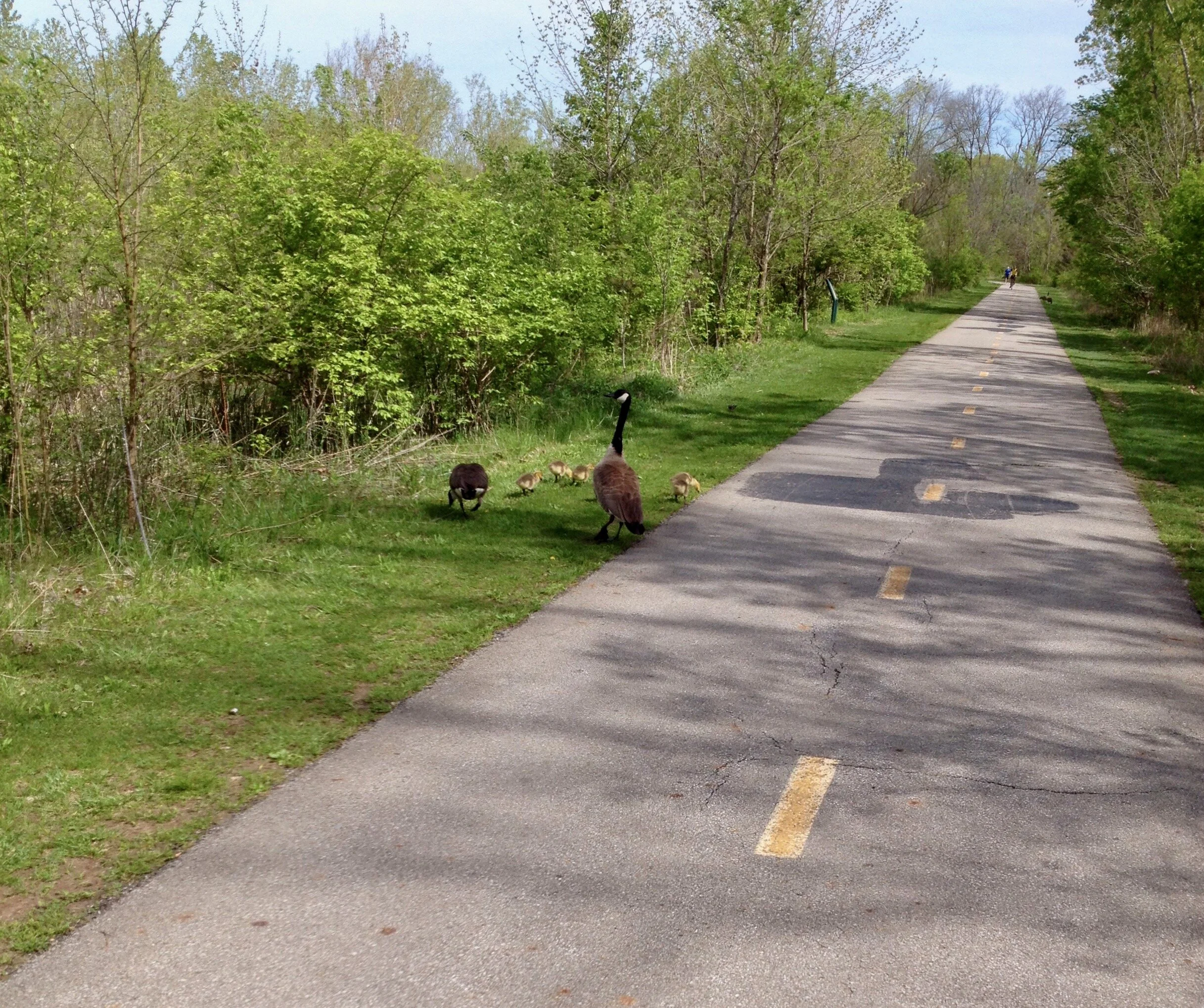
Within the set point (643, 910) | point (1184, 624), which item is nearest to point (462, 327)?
point (1184, 624)

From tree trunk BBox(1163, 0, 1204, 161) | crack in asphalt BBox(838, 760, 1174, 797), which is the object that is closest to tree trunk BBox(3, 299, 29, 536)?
crack in asphalt BBox(838, 760, 1174, 797)

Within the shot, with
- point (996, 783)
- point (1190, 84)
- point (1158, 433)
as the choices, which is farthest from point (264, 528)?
point (1190, 84)

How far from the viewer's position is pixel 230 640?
735 cm

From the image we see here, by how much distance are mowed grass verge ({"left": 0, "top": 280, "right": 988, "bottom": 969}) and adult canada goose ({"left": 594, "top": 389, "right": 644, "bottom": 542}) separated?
293 millimetres

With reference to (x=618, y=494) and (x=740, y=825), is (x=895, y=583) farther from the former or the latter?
(x=740, y=825)

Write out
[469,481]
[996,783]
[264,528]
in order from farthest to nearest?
[469,481], [264,528], [996,783]

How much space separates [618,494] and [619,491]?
0.04m

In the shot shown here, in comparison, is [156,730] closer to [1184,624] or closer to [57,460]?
[57,460]

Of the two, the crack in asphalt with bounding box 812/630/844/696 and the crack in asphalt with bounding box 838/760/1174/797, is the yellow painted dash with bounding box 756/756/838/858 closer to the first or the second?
the crack in asphalt with bounding box 838/760/1174/797

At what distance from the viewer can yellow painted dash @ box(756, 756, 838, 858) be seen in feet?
15.4

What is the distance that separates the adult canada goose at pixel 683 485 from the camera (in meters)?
12.2

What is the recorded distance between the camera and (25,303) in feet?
30.2

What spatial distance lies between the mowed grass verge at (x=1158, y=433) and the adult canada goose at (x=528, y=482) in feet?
20.7

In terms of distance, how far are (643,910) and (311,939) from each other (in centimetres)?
119
